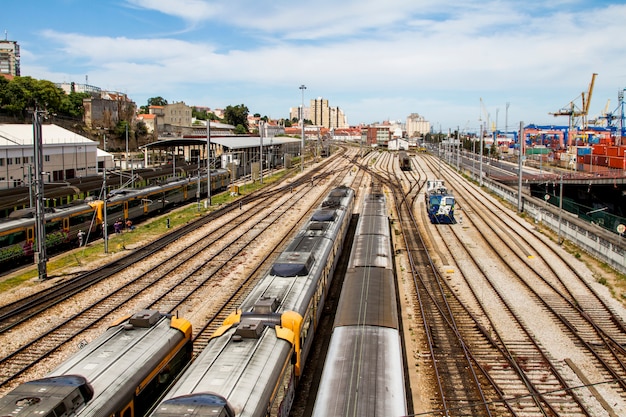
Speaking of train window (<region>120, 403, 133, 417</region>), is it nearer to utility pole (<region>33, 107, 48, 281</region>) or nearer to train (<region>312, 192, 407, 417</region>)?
train (<region>312, 192, 407, 417</region>)

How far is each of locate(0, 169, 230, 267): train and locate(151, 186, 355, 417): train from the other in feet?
57.5

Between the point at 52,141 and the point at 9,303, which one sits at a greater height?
the point at 52,141

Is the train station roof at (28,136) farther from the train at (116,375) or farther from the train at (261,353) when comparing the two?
the train at (116,375)

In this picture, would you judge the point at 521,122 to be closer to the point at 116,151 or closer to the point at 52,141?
the point at 52,141

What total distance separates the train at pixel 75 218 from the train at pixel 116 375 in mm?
17696

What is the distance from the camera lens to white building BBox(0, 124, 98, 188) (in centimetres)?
5350

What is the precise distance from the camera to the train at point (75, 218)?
28.6 meters

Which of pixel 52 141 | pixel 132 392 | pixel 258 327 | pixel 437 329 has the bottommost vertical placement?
pixel 437 329

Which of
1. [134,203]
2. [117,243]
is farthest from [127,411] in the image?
[134,203]

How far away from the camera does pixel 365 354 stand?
42.3ft

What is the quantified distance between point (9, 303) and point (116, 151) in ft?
305

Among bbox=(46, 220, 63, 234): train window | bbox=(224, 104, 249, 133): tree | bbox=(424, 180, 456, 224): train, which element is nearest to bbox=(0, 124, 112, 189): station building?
bbox=(46, 220, 63, 234): train window

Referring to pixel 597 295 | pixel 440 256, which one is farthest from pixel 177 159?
pixel 597 295

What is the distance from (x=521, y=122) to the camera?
1886 inches
